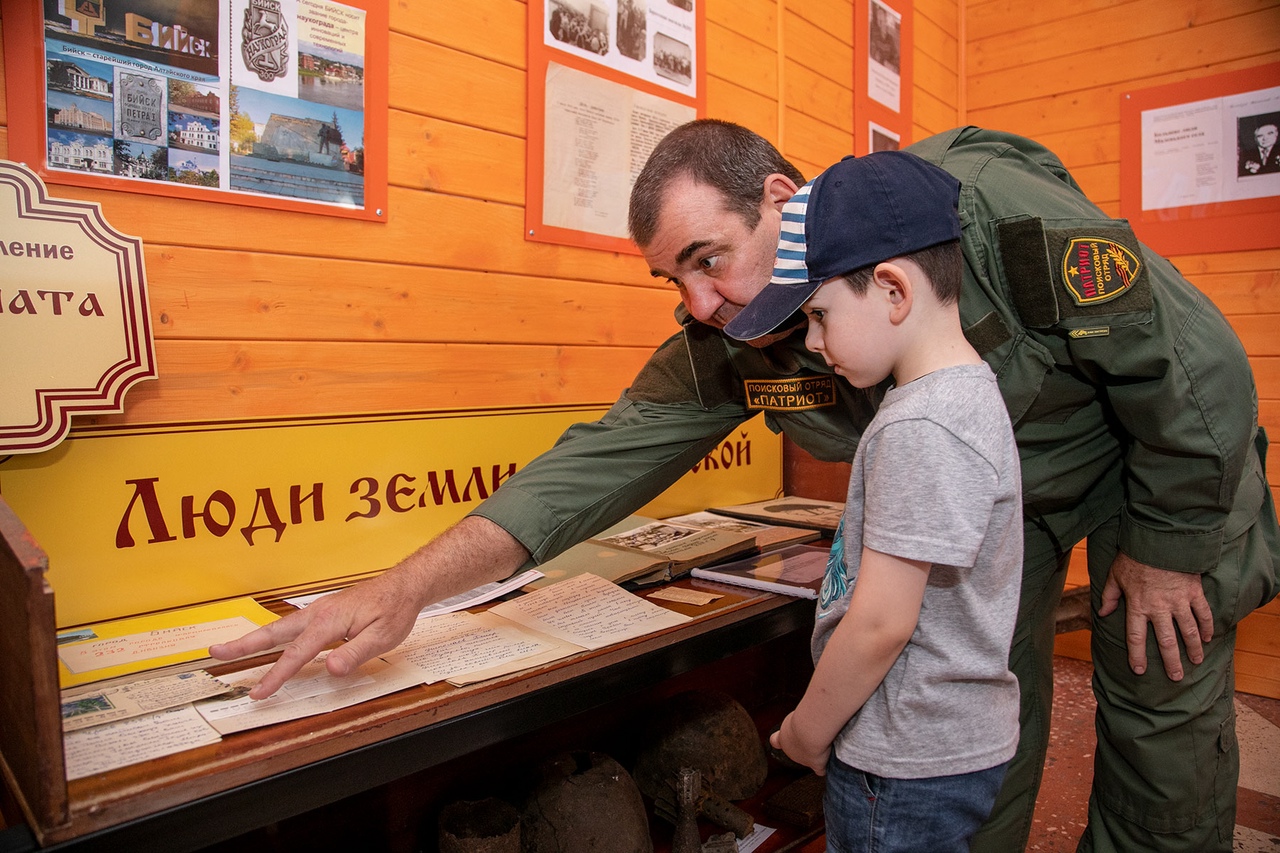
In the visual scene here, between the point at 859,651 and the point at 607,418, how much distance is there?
26.1 inches

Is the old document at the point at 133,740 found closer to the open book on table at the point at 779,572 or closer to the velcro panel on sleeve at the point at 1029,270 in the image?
the open book on table at the point at 779,572

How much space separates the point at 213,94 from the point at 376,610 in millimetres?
874

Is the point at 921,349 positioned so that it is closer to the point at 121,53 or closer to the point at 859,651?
the point at 859,651

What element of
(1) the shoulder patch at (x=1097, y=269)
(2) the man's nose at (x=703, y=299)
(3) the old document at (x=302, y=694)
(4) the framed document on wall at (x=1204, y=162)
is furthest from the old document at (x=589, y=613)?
(4) the framed document on wall at (x=1204, y=162)

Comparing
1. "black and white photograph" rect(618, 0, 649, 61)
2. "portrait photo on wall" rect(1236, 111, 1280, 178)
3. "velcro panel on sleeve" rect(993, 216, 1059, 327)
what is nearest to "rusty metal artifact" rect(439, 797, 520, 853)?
"velcro panel on sleeve" rect(993, 216, 1059, 327)

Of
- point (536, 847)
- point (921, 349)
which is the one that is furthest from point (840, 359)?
point (536, 847)

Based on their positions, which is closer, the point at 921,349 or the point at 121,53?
the point at 921,349

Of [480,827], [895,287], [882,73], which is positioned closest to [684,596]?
[480,827]

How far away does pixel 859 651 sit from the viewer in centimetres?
90

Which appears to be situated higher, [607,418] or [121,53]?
[121,53]

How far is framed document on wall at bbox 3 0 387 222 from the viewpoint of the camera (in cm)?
119

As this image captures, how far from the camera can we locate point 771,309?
976 millimetres

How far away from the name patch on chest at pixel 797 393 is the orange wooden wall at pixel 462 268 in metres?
0.60

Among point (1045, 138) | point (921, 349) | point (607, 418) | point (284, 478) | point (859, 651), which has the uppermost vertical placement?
point (1045, 138)
